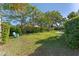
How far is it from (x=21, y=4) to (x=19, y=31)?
0.43m

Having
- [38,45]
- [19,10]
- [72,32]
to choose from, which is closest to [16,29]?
[19,10]

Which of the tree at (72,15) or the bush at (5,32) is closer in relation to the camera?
the tree at (72,15)

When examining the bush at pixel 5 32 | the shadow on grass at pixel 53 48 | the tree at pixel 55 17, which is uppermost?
the tree at pixel 55 17

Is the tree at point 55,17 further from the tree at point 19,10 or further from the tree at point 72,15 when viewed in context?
the tree at point 19,10

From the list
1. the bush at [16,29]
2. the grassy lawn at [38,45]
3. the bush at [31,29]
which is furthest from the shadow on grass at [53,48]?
the bush at [16,29]

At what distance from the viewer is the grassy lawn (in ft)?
15.1

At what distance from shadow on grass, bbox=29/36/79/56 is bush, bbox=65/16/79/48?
0.09 metres

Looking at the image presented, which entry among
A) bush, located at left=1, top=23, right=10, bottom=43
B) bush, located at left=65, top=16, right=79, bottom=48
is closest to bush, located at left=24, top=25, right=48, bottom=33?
bush, located at left=1, top=23, right=10, bottom=43

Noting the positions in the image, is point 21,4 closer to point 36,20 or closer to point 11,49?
point 36,20

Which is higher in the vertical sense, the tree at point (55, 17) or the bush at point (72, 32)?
the tree at point (55, 17)

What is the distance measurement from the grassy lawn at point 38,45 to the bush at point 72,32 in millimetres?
111

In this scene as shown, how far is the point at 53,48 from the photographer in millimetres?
4602

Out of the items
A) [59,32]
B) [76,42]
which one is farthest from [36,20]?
[76,42]

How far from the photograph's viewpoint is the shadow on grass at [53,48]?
4.57 meters
